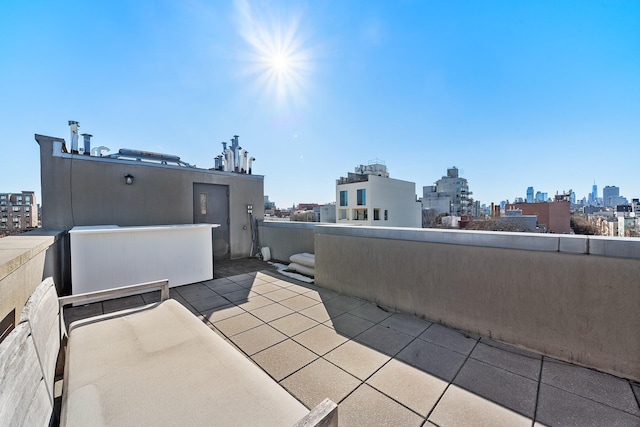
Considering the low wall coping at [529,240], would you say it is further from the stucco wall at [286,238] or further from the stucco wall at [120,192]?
the stucco wall at [120,192]

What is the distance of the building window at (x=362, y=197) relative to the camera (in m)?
28.4

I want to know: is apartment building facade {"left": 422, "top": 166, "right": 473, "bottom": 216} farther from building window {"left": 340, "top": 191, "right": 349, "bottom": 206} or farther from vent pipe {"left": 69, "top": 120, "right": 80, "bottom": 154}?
vent pipe {"left": 69, "top": 120, "right": 80, "bottom": 154}

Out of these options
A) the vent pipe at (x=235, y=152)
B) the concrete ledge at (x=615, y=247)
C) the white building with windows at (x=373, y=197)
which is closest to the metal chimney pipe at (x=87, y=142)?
the vent pipe at (x=235, y=152)

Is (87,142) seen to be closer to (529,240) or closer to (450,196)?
(529,240)

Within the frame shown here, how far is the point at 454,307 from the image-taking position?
2.90 m

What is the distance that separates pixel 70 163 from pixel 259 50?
464 cm

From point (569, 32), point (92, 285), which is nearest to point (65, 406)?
point (92, 285)

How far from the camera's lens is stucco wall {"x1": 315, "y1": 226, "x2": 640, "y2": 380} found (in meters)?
2.06

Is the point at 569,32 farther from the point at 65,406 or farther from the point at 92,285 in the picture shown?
the point at 92,285

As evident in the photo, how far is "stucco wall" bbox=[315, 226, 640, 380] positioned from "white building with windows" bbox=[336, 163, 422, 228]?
24.2m

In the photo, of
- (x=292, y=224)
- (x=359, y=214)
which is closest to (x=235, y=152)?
(x=292, y=224)

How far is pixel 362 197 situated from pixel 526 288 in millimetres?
26511

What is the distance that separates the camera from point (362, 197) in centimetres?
2866

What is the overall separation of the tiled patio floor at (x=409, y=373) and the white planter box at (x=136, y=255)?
0.58m
